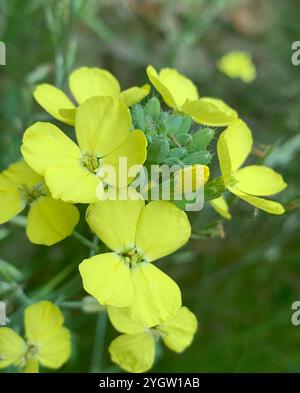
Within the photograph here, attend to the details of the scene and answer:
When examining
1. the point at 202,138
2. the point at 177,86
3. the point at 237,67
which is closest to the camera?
the point at 202,138

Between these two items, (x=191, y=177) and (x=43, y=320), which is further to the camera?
(x=43, y=320)

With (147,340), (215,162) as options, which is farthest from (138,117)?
(215,162)

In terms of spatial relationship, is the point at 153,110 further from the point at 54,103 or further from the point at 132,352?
the point at 132,352

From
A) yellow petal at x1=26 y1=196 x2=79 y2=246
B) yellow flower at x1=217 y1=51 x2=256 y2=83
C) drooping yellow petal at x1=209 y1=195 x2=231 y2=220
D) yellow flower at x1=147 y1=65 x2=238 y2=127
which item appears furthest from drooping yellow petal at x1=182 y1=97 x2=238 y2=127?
yellow flower at x1=217 y1=51 x2=256 y2=83

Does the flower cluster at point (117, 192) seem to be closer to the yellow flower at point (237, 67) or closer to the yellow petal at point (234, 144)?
the yellow petal at point (234, 144)
